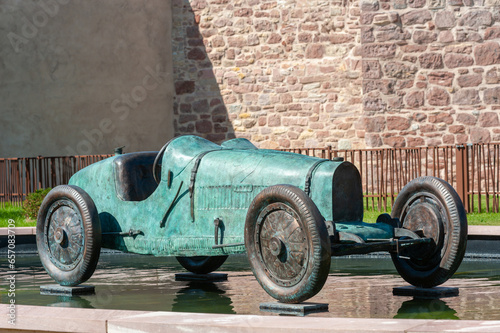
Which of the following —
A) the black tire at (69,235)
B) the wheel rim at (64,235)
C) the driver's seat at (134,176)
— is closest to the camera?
the black tire at (69,235)

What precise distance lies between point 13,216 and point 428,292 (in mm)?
8481

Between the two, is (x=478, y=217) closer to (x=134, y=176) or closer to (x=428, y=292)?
(x=428, y=292)

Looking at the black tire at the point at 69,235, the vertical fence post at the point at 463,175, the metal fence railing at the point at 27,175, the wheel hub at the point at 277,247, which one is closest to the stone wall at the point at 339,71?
the vertical fence post at the point at 463,175

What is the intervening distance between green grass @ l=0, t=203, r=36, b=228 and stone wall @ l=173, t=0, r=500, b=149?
5.15 metres

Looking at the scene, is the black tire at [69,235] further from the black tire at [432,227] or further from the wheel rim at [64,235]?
the black tire at [432,227]

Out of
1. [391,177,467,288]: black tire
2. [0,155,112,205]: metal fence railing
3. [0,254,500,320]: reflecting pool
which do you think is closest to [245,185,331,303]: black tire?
[0,254,500,320]: reflecting pool

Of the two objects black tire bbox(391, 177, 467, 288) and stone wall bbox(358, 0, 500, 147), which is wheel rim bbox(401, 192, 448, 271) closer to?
black tire bbox(391, 177, 467, 288)

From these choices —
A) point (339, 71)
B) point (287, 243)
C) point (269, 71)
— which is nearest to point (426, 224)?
point (287, 243)

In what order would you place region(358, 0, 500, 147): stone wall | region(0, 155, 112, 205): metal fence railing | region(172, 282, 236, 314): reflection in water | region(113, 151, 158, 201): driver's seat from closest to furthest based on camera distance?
region(172, 282, 236, 314): reflection in water < region(113, 151, 158, 201): driver's seat < region(0, 155, 112, 205): metal fence railing < region(358, 0, 500, 147): stone wall

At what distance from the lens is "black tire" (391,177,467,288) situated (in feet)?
20.1

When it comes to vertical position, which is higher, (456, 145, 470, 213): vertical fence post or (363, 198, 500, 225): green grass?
(456, 145, 470, 213): vertical fence post

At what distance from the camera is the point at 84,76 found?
1741cm

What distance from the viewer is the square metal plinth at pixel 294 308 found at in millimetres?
5477

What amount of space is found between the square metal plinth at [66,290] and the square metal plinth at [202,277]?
1.01m
